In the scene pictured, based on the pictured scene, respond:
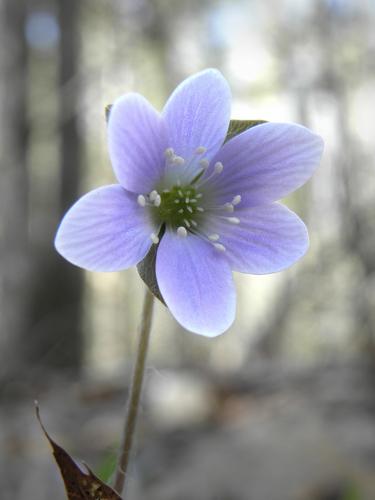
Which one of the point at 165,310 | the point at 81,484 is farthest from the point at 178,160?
the point at 165,310

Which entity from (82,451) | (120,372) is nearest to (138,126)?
(82,451)

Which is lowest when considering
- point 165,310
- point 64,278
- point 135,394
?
point 64,278

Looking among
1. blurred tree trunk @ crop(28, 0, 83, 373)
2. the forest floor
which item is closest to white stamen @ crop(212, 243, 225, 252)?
the forest floor

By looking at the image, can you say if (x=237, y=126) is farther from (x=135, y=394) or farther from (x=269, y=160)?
(x=135, y=394)

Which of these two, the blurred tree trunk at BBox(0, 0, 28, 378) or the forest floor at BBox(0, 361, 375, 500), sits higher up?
the blurred tree trunk at BBox(0, 0, 28, 378)

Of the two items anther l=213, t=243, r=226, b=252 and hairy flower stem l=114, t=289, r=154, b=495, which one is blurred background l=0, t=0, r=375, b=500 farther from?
anther l=213, t=243, r=226, b=252

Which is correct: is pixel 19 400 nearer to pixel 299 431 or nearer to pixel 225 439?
pixel 225 439

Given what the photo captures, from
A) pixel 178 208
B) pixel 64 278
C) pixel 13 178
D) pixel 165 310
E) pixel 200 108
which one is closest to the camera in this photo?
pixel 200 108
